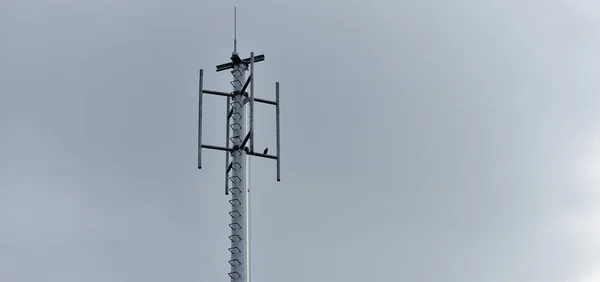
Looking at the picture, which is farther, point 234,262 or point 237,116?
point 237,116

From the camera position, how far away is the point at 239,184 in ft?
102

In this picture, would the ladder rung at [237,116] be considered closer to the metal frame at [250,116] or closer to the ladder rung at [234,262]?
the metal frame at [250,116]

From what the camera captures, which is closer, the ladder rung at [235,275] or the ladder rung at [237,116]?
the ladder rung at [235,275]

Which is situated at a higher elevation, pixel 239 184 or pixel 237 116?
pixel 237 116

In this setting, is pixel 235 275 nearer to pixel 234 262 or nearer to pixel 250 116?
pixel 234 262

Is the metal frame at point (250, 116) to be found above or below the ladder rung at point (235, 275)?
above

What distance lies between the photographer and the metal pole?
29938 mm

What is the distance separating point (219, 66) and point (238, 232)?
20.0ft

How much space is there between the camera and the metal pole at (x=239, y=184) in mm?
29938

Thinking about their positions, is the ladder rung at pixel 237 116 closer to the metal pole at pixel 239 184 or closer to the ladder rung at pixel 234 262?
the metal pole at pixel 239 184

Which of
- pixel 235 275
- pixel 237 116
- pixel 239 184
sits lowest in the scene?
pixel 235 275

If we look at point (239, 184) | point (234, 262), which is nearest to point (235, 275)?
point (234, 262)

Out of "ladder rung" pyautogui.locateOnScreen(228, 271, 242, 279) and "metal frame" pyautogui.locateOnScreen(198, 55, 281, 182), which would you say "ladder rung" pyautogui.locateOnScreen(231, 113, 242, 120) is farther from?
"ladder rung" pyautogui.locateOnScreen(228, 271, 242, 279)

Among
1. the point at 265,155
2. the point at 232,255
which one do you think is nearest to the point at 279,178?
the point at 265,155
